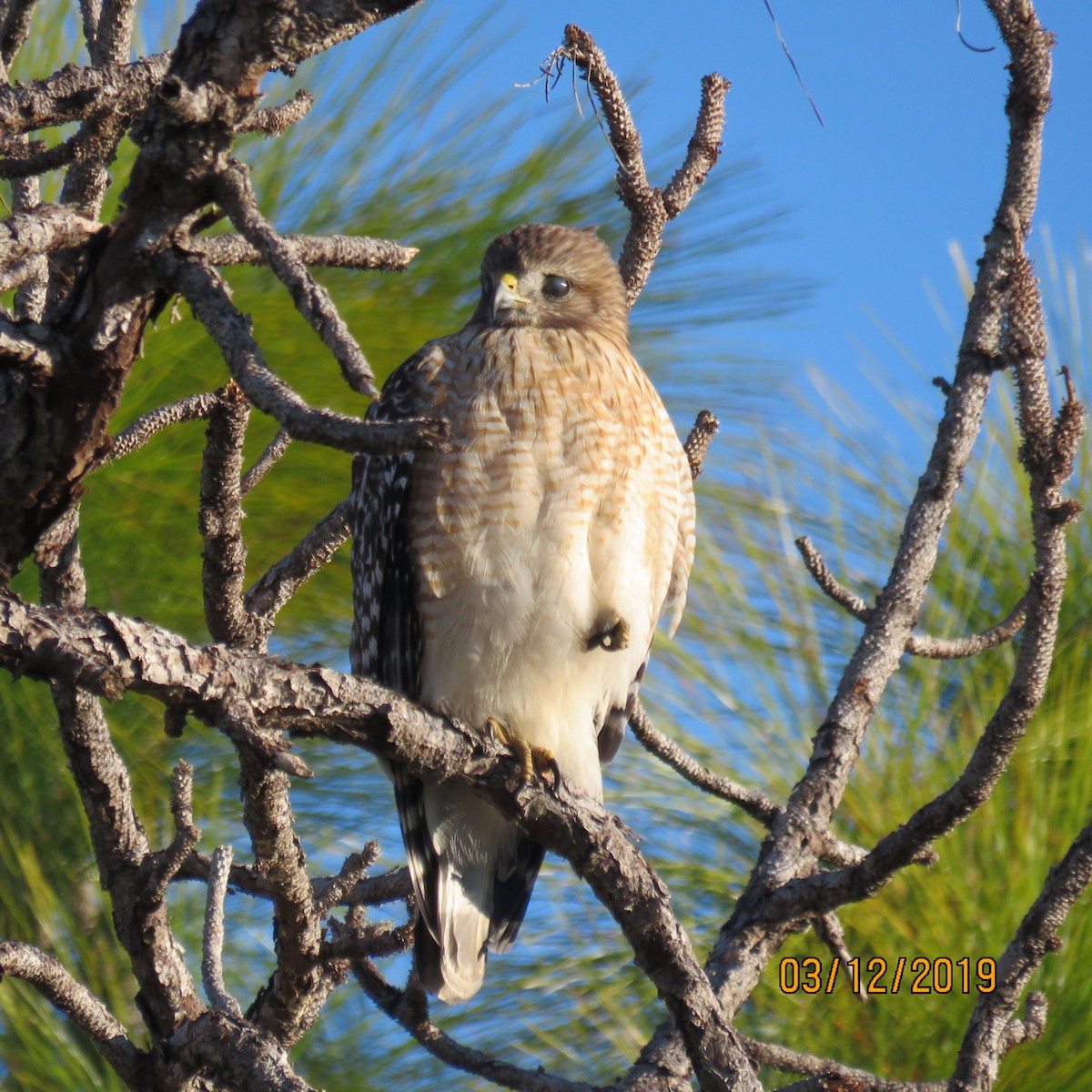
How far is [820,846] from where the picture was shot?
9.01ft

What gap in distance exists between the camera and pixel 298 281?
1340mm

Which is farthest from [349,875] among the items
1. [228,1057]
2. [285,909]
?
[228,1057]

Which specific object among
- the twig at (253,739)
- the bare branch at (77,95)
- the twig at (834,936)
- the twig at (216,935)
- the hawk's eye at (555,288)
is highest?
the hawk's eye at (555,288)

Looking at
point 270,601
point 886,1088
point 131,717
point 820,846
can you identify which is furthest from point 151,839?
point 886,1088

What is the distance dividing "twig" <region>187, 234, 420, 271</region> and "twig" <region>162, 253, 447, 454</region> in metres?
0.10

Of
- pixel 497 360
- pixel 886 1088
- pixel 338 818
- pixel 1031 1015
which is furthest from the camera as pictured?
pixel 338 818

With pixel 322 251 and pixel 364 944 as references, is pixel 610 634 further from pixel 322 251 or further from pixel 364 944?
pixel 322 251

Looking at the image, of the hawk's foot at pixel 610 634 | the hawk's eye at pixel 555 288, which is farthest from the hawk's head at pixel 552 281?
the hawk's foot at pixel 610 634

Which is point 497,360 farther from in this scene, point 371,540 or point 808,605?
point 808,605

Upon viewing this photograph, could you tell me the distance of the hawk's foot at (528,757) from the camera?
2.63 m

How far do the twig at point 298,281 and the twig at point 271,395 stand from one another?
4 cm

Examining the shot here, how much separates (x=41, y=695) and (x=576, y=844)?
1.82 m

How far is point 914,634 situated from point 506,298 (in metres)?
1.19
